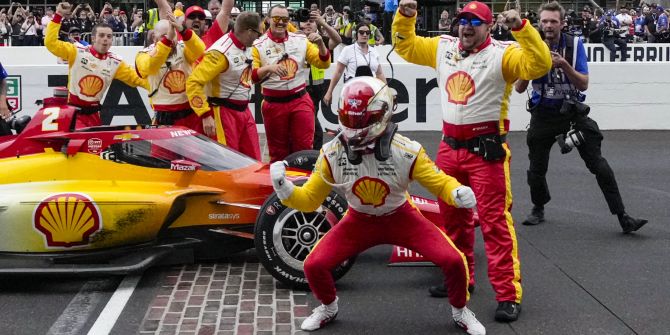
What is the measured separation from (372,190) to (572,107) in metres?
3.36

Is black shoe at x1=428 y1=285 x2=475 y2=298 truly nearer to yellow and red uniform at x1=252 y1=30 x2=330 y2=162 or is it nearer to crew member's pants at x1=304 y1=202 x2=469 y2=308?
crew member's pants at x1=304 y1=202 x2=469 y2=308

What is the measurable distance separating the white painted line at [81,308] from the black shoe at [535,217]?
3.78m

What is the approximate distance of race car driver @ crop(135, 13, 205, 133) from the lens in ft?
27.6

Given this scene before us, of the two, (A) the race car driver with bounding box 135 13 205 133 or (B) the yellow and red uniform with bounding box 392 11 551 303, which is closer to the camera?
(B) the yellow and red uniform with bounding box 392 11 551 303

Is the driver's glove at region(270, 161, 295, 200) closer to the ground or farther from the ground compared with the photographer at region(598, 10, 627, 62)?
closer to the ground

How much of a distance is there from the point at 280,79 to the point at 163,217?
2.74 meters

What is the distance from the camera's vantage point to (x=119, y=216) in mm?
6160

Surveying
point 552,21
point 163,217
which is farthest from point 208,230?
point 552,21

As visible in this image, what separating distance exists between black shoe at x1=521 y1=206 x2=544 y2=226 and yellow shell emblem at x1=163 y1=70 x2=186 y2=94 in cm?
331

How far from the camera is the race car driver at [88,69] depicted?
884cm

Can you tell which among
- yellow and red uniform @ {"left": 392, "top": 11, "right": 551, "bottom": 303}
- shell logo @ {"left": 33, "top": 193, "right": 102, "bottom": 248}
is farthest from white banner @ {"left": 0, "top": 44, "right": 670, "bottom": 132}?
yellow and red uniform @ {"left": 392, "top": 11, "right": 551, "bottom": 303}

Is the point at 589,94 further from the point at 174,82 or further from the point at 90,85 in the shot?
the point at 90,85

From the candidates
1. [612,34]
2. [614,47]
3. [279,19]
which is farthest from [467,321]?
[612,34]

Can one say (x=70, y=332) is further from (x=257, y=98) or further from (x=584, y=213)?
(x=257, y=98)
